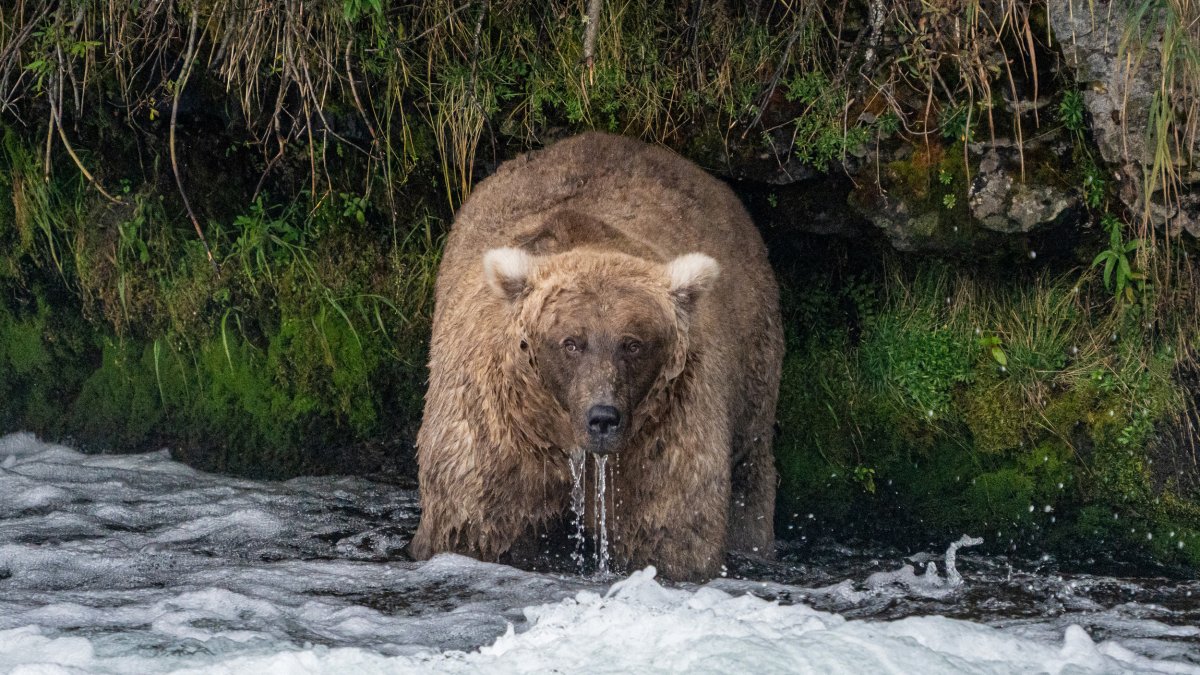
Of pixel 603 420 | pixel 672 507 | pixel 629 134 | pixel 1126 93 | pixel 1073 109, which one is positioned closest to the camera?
pixel 603 420

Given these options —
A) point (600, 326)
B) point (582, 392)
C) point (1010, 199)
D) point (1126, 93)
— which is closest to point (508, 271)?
point (600, 326)

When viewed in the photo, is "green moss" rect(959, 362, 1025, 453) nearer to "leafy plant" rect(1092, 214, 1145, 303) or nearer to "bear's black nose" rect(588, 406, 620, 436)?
"leafy plant" rect(1092, 214, 1145, 303)

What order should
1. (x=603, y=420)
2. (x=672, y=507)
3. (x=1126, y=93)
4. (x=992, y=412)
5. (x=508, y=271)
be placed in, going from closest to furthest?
(x=603, y=420) → (x=508, y=271) → (x=672, y=507) → (x=1126, y=93) → (x=992, y=412)

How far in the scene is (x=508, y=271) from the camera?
18.2 ft

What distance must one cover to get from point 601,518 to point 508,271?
1042 mm

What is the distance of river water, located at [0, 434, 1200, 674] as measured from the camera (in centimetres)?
445

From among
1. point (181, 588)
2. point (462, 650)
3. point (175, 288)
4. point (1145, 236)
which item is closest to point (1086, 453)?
point (1145, 236)

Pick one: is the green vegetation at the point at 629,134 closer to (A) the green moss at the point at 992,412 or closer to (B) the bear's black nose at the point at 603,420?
(A) the green moss at the point at 992,412

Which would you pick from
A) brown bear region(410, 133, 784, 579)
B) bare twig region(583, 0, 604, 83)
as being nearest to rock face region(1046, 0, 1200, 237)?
brown bear region(410, 133, 784, 579)

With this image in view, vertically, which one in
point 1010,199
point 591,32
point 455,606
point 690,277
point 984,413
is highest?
point 591,32

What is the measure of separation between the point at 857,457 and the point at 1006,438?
77 cm

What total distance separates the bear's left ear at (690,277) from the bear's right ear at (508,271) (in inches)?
21.9

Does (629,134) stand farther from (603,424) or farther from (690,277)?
(603,424)

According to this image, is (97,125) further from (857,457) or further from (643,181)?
(857,457)
